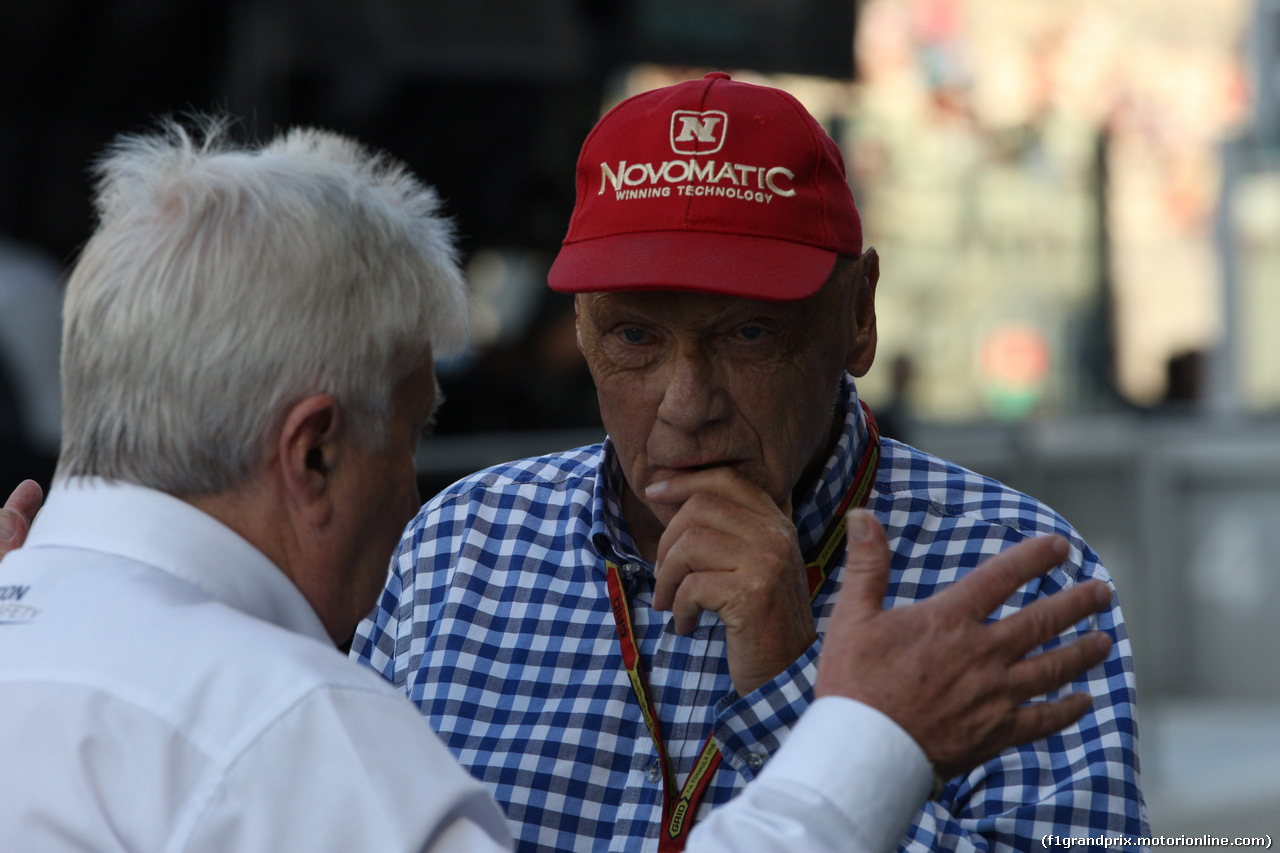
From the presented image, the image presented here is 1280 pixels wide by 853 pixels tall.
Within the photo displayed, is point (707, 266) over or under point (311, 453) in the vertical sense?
over

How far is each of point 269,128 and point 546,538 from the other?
4111 millimetres

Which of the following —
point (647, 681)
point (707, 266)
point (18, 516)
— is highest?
point (707, 266)

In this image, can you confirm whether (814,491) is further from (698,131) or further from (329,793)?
(329,793)

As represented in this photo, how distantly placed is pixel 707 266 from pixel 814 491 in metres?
0.36

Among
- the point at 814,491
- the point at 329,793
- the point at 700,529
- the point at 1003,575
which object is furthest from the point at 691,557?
the point at 329,793

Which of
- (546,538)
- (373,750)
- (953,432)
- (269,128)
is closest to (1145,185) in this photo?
(953,432)

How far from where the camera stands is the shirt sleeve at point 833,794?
1.28m

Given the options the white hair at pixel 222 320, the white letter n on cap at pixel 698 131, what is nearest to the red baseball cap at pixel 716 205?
the white letter n on cap at pixel 698 131

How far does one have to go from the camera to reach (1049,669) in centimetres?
135

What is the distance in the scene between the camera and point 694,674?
190cm

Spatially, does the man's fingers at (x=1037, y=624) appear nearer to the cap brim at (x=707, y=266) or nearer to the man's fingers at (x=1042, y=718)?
the man's fingers at (x=1042, y=718)

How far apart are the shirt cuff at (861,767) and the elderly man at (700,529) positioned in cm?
36

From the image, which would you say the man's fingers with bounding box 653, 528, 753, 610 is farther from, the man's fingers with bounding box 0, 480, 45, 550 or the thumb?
the man's fingers with bounding box 0, 480, 45, 550

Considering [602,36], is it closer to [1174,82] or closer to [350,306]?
[350,306]
